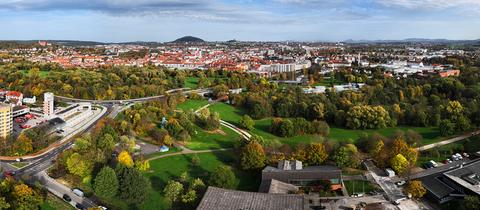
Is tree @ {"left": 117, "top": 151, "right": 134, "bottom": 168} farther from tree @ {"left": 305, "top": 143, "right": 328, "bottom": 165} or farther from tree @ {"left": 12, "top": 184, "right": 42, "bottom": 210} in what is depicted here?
tree @ {"left": 305, "top": 143, "right": 328, "bottom": 165}

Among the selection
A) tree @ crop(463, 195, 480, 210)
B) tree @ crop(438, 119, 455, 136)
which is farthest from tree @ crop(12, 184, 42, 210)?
tree @ crop(438, 119, 455, 136)

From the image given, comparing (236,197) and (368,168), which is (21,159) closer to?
(236,197)

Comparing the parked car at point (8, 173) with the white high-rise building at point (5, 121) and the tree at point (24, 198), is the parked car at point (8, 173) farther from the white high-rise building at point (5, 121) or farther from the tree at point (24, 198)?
the white high-rise building at point (5, 121)

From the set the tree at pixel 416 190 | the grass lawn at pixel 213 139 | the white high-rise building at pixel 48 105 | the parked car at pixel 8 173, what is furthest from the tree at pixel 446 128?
the white high-rise building at pixel 48 105

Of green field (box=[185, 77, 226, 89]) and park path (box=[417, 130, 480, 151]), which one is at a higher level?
green field (box=[185, 77, 226, 89])

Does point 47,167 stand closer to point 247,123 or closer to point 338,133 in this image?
point 247,123
